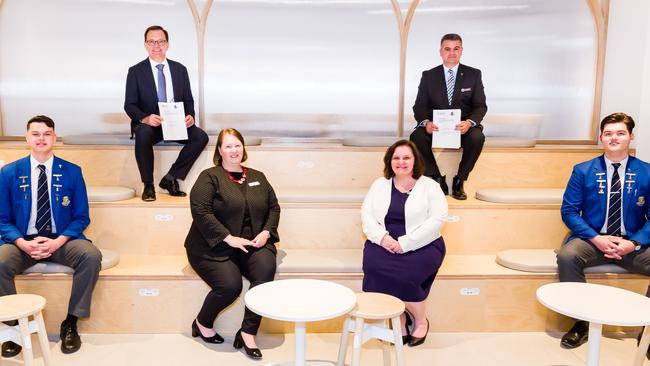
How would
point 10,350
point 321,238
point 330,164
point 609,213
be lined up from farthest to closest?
point 330,164, point 321,238, point 609,213, point 10,350

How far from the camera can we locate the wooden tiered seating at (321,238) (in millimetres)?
3193

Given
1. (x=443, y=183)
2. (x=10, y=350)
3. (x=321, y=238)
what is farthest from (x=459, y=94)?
(x=10, y=350)

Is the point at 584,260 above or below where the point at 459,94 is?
below

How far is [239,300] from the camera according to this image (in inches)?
126

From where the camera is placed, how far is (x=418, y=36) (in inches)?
191

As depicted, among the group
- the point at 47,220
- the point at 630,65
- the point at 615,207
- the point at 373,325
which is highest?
the point at 630,65

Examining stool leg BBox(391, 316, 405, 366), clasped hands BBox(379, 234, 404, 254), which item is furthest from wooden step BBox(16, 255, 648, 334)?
stool leg BBox(391, 316, 405, 366)

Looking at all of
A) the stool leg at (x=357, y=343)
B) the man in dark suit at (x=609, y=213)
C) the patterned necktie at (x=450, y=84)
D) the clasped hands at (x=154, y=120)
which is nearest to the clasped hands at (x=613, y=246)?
the man in dark suit at (x=609, y=213)

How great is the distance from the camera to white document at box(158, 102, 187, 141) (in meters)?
3.86

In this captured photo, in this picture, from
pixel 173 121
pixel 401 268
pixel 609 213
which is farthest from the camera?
pixel 173 121

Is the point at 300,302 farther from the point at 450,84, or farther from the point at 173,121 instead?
the point at 450,84

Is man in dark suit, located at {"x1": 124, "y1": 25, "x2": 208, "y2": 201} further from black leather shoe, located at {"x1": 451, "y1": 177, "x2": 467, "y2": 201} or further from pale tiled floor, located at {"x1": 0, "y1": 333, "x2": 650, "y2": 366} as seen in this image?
black leather shoe, located at {"x1": 451, "y1": 177, "x2": 467, "y2": 201}

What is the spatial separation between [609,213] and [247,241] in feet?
7.30

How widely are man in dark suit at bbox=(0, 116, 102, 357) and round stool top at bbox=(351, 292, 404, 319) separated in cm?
163
